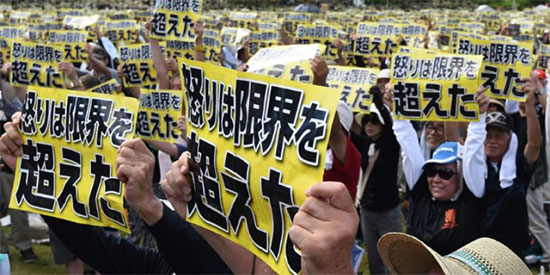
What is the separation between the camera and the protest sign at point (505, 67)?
7195 mm

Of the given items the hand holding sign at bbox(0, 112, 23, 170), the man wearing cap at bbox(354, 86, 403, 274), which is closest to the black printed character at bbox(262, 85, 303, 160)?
the hand holding sign at bbox(0, 112, 23, 170)

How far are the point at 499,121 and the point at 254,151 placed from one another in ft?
10.0

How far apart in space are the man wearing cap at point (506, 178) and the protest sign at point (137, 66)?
4.81 meters

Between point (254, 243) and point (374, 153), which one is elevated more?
point (254, 243)

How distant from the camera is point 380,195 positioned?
6266 mm

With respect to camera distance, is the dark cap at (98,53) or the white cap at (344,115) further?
the dark cap at (98,53)

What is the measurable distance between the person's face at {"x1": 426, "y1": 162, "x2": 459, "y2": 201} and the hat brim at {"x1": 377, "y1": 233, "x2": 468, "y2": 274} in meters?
2.32

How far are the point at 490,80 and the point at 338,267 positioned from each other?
5530mm

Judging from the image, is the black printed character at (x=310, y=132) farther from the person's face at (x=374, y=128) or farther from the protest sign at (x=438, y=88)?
the person's face at (x=374, y=128)

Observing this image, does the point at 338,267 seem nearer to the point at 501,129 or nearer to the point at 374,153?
the point at 501,129

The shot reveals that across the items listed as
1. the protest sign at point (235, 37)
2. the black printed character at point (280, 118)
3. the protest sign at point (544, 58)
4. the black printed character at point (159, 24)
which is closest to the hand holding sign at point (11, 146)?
the black printed character at point (280, 118)

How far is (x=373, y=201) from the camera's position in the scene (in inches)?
247

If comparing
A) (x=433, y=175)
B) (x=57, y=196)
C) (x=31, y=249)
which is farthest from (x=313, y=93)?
(x=31, y=249)

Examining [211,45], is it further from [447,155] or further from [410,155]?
[447,155]
